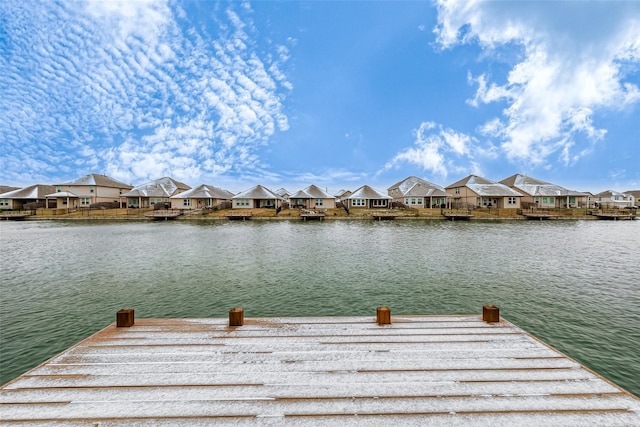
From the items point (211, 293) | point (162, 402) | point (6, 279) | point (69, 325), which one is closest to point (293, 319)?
point (162, 402)

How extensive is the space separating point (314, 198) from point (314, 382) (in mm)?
63003

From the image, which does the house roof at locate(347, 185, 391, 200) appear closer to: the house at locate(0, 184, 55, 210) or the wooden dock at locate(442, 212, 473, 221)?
the wooden dock at locate(442, 212, 473, 221)

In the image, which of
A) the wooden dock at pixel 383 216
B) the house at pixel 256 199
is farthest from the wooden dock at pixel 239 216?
the wooden dock at pixel 383 216

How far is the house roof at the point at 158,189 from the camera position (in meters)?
70.4

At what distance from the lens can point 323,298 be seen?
1340 centimetres

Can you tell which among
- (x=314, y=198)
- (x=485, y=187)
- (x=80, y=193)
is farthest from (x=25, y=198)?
(x=485, y=187)

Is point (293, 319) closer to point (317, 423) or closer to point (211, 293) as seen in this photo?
point (317, 423)

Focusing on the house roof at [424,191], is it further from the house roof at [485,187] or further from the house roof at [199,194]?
the house roof at [199,194]

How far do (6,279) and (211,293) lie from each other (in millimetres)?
14140

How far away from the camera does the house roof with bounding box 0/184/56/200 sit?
2719 inches

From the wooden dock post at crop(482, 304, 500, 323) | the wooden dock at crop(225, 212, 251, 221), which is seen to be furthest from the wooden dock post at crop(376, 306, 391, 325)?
the wooden dock at crop(225, 212, 251, 221)

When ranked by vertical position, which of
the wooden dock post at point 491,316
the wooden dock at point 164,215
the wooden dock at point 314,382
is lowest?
the wooden dock at point 314,382

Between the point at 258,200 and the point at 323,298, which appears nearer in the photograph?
the point at 323,298

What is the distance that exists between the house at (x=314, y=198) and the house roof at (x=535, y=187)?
50854 millimetres
